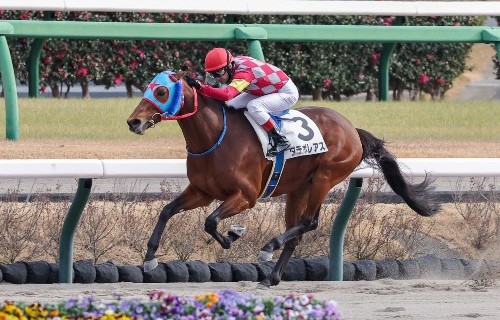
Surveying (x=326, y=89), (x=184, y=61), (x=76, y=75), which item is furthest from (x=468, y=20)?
(x=76, y=75)

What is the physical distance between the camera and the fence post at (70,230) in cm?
775

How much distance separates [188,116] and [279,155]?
23.2 inches

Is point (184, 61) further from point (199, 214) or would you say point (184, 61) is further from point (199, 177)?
point (199, 177)

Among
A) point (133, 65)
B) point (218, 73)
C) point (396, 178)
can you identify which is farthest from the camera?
point (133, 65)

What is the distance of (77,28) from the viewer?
32.4 ft

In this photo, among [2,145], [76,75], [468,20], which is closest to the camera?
[2,145]

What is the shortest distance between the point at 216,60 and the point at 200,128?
0.40m

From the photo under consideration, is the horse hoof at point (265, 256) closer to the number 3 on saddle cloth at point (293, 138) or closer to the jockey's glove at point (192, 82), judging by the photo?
the number 3 on saddle cloth at point (293, 138)

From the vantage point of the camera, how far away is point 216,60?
777 cm

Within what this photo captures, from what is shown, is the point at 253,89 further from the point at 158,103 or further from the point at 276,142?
the point at 158,103

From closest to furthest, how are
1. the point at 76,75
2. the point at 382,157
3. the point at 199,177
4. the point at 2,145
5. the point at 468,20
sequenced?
the point at 199,177
the point at 382,157
the point at 2,145
the point at 76,75
the point at 468,20

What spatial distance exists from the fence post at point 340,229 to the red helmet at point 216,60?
42.4 inches

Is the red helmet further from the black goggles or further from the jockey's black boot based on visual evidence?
the jockey's black boot

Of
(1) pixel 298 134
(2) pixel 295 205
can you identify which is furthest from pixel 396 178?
(1) pixel 298 134
